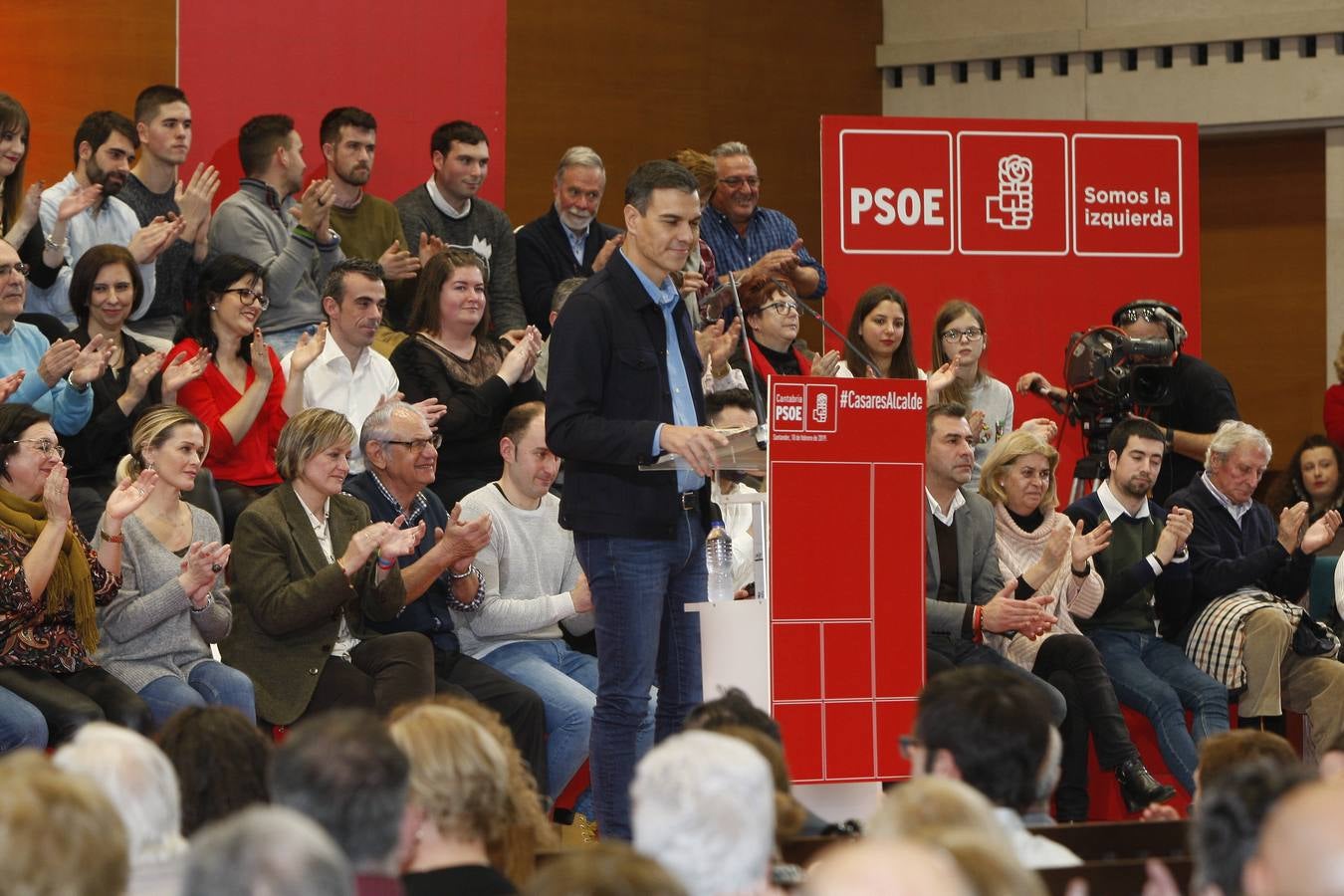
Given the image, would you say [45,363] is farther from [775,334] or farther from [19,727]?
[775,334]

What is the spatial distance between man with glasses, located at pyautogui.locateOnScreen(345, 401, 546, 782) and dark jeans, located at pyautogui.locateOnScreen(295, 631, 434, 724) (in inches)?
5.1

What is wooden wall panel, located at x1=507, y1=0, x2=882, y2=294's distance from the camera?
8453 millimetres

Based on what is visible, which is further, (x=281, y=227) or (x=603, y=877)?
(x=281, y=227)

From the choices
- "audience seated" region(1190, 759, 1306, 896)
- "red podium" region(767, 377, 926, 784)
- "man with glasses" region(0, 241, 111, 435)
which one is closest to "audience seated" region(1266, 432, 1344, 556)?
"red podium" region(767, 377, 926, 784)

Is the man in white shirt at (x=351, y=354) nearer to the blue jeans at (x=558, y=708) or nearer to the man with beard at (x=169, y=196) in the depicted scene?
the man with beard at (x=169, y=196)

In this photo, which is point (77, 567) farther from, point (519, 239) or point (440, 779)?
point (519, 239)

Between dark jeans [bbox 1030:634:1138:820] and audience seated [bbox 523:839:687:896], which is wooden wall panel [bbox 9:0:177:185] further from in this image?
audience seated [bbox 523:839:687:896]

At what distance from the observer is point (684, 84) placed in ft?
29.2

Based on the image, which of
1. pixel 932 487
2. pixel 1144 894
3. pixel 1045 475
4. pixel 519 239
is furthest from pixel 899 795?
pixel 519 239

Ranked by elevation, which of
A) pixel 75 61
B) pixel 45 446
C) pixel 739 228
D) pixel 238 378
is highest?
pixel 75 61

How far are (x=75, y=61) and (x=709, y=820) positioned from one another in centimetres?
560

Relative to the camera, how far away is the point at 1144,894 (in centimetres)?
237

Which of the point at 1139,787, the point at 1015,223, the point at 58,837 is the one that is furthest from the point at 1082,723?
the point at 58,837

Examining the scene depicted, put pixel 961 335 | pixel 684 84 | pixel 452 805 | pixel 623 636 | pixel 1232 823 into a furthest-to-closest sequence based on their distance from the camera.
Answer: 1. pixel 684 84
2. pixel 961 335
3. pixel 623 636
4. pixel 452 805
5. pixel 1232 823
